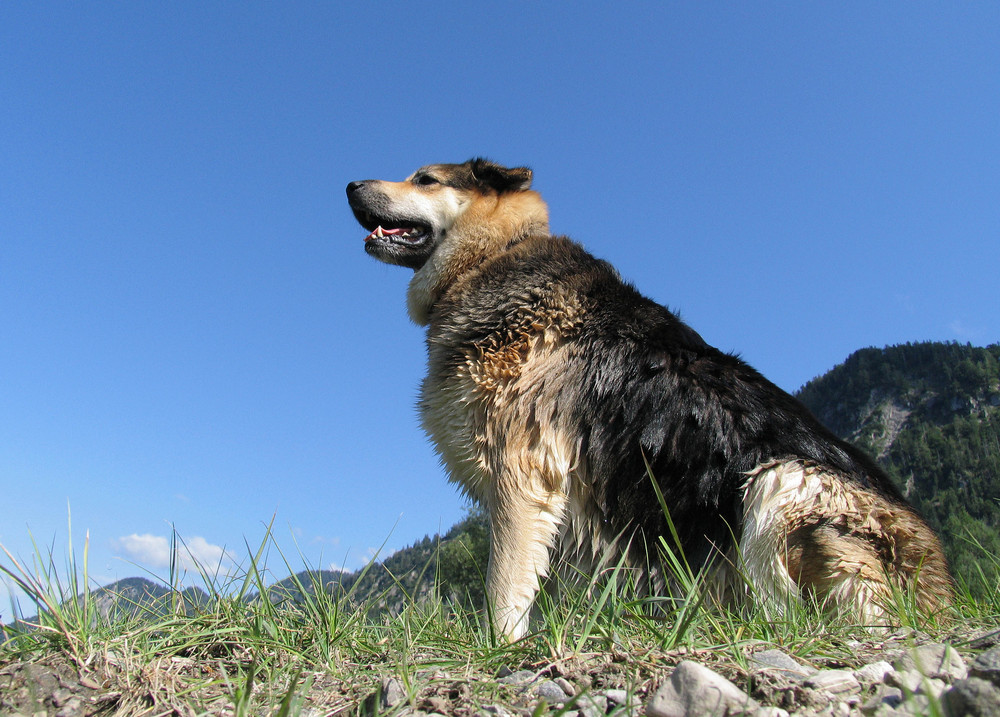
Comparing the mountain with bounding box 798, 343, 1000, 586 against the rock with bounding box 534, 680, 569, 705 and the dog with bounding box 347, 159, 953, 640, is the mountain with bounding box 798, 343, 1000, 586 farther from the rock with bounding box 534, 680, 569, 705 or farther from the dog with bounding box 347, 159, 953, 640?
the rock with bounding box 534, 680, 569, 705

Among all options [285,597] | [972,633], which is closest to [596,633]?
[972,633]

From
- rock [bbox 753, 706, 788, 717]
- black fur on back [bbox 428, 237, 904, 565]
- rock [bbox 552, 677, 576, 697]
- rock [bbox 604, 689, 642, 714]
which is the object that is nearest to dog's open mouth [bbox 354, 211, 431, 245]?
black fur on back [bbox 428, 237, 904, 565]

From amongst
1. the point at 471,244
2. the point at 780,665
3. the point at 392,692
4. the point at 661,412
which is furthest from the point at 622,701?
the point at 471,244

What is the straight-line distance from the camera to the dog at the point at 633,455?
11.5 ft

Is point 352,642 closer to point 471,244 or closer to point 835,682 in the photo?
point 835,682

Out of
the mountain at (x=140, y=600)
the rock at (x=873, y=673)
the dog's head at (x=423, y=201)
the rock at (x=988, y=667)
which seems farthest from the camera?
the dog's head at (x=423, y=201)

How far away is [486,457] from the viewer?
4176 mm

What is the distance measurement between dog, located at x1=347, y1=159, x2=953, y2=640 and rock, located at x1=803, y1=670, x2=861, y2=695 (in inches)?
46.7

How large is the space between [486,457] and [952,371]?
8517 inches

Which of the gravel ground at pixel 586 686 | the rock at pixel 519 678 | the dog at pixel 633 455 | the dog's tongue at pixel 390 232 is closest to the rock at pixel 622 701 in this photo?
the gravel ground at pixel 586 686

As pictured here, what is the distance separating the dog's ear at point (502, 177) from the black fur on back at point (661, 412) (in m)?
1.37

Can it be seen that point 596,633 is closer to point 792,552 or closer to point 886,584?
point 792,552

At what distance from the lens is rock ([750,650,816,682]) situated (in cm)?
194

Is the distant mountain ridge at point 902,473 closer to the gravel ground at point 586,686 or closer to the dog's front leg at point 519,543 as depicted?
the dog's front leg at point 519,543
